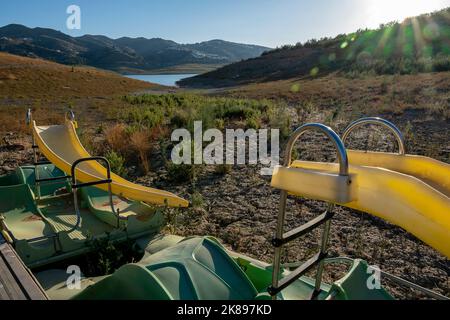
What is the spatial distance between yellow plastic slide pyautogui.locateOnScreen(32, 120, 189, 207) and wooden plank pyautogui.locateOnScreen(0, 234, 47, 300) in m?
1.74

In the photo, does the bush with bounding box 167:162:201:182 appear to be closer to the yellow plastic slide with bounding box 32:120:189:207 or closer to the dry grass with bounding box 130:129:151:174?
the dry grass with bounding box 130:129:151:174

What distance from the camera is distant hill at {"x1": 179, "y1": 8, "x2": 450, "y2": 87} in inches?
1326

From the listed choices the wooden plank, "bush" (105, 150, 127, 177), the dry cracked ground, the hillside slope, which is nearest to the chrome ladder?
the wooden plank

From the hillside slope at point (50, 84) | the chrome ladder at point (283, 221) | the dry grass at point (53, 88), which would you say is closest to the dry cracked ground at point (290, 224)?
the chrome ladder at point (283, 221)

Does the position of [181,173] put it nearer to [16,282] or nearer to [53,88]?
[16,282]

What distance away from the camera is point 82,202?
17.0 feet

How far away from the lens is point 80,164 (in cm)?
536

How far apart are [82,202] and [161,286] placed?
3581 mm

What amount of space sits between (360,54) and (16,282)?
145 feet

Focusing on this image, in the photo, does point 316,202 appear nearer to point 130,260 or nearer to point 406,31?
point 130,260

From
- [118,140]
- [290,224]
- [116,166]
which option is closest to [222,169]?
[116,166]
